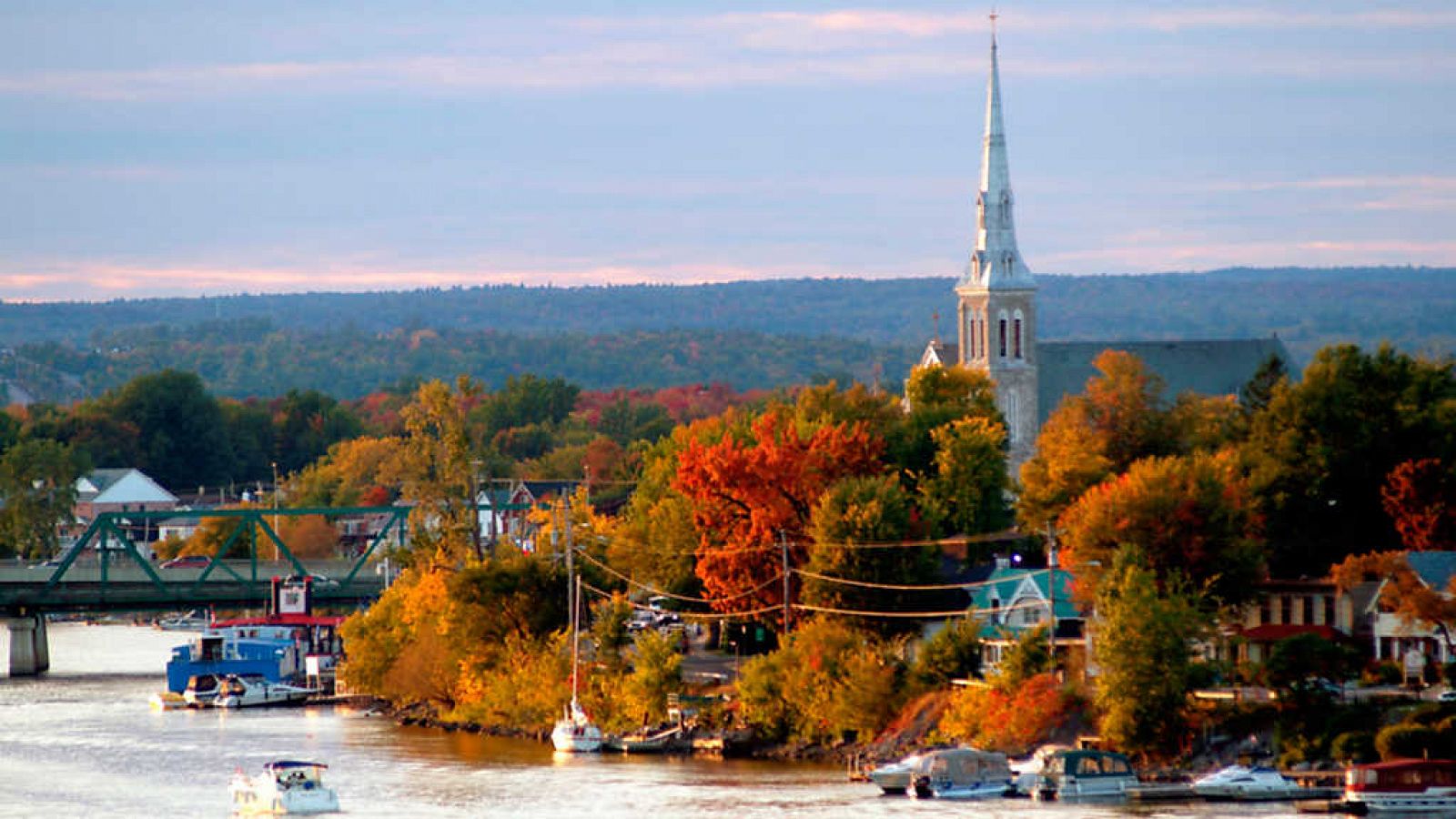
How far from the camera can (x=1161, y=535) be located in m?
79.8

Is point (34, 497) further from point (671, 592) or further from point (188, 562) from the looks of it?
point (671, 592)

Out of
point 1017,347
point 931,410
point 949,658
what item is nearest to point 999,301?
point 1017,347

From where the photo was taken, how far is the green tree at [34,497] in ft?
604

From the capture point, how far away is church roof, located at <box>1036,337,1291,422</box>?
14925cm

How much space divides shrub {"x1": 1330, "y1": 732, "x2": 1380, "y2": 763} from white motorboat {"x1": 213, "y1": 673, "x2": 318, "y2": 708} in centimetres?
5188

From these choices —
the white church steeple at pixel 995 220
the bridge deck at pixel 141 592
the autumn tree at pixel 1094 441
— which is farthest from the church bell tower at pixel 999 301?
the autumn tree at pixel 1094 441

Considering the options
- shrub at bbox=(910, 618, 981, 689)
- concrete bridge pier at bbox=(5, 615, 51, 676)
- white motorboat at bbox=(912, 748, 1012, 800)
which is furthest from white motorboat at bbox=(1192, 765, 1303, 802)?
concrete bridge pier at bbox=(5, 615, 51, 676)

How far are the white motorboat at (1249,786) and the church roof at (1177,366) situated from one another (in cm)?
8097

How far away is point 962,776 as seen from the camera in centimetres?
7025

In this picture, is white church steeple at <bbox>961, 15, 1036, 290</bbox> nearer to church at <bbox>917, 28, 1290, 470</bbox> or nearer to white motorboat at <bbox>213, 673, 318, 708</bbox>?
church at <bbox>917, 28, 1290, 470</bbox>

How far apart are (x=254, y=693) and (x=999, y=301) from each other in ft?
183

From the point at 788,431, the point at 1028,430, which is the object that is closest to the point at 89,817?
the point at 788,431

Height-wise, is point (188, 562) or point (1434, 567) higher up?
point (188, 562)

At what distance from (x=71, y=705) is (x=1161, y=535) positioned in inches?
1755
